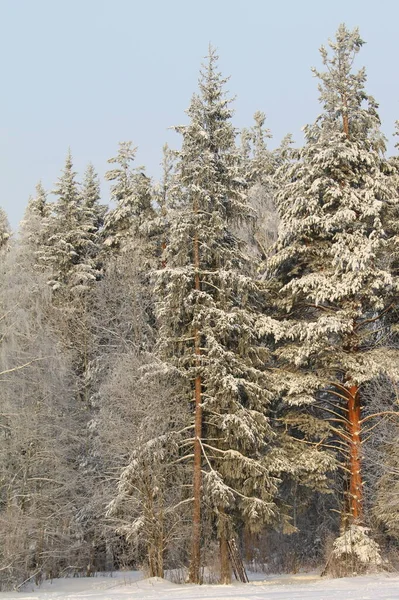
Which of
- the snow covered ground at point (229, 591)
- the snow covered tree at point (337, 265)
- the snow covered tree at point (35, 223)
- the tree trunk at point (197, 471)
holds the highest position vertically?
the snow covered tree at point (35, 223)

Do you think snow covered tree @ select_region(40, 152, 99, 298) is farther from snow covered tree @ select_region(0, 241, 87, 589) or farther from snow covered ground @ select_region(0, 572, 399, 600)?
snow covered ground @ select_region(0, 572, 399, 600)

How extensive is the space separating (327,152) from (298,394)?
7.64m

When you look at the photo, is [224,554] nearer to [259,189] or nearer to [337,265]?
[337,265]

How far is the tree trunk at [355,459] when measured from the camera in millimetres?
19609

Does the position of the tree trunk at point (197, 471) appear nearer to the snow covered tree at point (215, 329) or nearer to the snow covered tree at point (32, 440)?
the snow covered tree at point (215, 329)

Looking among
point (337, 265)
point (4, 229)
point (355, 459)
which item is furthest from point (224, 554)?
point (4, 229)

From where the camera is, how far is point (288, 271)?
22.6 m

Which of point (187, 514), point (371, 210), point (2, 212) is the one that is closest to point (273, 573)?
point (187, 514)

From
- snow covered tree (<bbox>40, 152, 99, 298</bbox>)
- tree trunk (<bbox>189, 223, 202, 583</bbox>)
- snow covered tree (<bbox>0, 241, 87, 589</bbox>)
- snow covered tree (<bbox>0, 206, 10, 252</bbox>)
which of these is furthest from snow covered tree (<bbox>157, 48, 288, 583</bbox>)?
snow covered tree (<bbox>0, 206, 10, 252</bbox>)

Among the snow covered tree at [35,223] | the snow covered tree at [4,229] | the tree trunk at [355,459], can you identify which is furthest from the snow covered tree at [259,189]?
the snow covered tree at [4,229]

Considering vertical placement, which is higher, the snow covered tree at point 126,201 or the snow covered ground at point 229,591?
the snow covered tree at point 126,201

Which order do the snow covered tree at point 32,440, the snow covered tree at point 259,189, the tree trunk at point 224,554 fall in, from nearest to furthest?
the tree trunk at point 224,554
the snow covered tree at point 32,440
the snow covered tree at point 259,189

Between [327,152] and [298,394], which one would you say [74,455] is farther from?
[327,152]

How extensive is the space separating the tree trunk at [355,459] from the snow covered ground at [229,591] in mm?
2495
